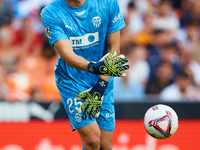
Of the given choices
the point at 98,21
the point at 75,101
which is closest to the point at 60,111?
the point at 75,101

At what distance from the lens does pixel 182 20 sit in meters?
9.19

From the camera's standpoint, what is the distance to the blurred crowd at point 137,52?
7.27 metres

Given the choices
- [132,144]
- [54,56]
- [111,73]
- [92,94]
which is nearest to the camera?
[111,73]

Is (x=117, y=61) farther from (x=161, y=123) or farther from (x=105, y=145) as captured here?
(x=105, y=145)

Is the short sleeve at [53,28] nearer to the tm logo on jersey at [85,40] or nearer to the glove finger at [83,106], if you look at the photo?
the tm logo on jersey at [85,40]

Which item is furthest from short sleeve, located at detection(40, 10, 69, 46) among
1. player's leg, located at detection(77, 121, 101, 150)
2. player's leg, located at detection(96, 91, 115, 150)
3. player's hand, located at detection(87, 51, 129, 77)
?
player's leg, located at detection(77, 121, 101, 150)

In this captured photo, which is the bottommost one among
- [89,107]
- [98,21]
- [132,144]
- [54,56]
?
[132,144]

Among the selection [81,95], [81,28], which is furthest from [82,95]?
[81,28]

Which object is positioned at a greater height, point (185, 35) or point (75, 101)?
point (75, 101)

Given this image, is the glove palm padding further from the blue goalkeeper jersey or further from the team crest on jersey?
the team crest on jersey

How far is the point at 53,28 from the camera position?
158 inches

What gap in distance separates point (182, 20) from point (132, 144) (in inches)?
172

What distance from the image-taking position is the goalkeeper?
13.3 feet

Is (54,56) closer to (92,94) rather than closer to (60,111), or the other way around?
(60,111)
